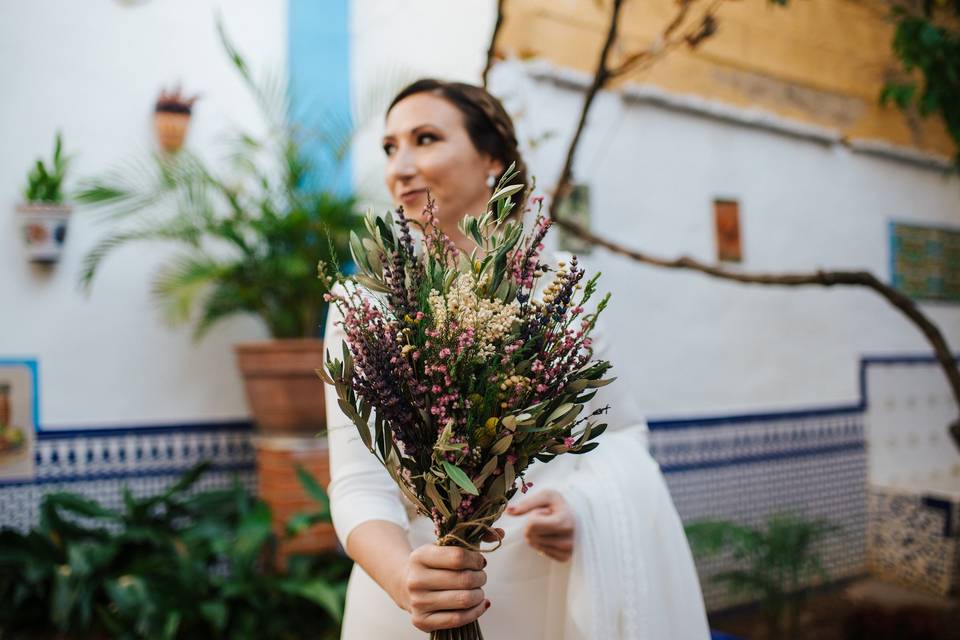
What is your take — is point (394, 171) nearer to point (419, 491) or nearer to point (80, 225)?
point (419, 491)

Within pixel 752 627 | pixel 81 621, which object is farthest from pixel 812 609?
pixel 81 621

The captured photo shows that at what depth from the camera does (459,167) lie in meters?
1.60

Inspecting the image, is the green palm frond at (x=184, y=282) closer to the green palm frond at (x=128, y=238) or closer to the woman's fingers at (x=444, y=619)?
the green palm frond at (x=128, y=238)

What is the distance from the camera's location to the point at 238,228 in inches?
160

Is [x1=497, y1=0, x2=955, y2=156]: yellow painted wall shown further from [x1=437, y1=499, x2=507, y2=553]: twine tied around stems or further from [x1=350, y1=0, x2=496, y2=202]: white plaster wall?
[x1=437, y1=499, x2=507, y2=553]: twine tied around stems

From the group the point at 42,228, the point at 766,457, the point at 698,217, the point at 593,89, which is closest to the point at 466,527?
the point at 593,89

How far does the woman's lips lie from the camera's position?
1.59m

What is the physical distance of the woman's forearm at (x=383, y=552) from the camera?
124 centimetres

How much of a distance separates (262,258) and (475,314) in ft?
10.2

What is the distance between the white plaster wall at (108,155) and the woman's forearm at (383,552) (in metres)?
3.04

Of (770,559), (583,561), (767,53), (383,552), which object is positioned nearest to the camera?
(383,552)

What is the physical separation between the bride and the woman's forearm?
4 cm

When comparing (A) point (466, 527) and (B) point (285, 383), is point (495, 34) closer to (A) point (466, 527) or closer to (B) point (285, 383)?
(B) point (285, 383)

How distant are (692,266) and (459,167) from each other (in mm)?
1742
